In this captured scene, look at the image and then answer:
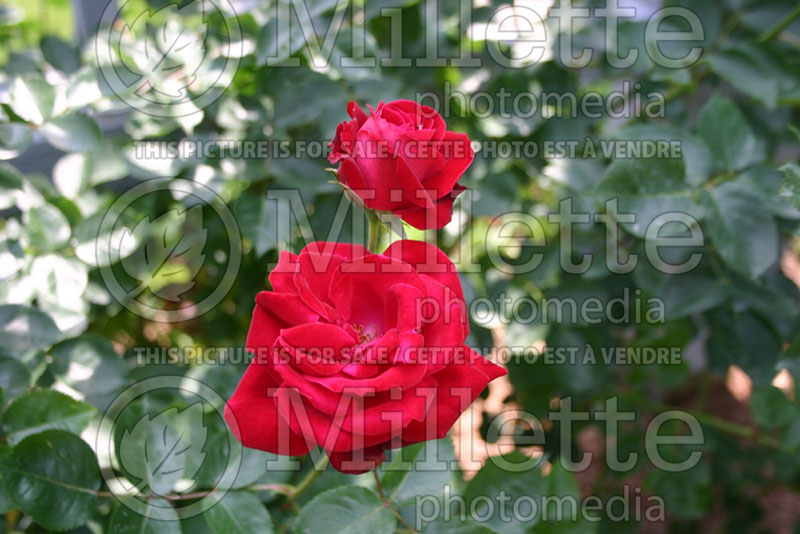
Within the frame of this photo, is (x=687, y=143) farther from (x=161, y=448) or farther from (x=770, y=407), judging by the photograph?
(x=161, y=448)

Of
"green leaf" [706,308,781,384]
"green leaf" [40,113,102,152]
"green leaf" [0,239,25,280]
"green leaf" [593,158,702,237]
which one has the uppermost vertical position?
"green leaf" [40,113,102,152]

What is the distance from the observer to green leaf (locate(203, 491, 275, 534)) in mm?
577

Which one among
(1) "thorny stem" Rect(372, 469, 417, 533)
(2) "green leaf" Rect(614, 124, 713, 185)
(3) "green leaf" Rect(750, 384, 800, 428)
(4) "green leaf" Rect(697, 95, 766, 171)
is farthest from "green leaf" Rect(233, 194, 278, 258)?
(3) "green leaf" Rect(750, 384, 800, 428)

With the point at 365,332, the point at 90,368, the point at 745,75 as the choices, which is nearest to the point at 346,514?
the point at 365,332

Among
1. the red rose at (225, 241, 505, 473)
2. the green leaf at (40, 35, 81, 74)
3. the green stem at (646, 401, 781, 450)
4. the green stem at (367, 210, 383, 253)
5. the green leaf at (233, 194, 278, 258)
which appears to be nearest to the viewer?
the red rose at (225, 241, 505, 473)

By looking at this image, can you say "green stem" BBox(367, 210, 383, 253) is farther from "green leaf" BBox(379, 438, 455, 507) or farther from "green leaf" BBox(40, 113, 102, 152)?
"green leaf" BBox(40, 113, 102, 152)

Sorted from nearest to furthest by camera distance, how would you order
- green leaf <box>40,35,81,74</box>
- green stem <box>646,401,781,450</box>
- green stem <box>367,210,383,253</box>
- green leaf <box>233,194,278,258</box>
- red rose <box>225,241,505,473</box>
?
red rose <box>225,241,505,473</box> → green stem <box>367,210,383,253</box> → green leaf <box>233,194,278,258</box> → green leaf <box>40,35,81,74</box> → green stem <box>646,401,781,450</box>

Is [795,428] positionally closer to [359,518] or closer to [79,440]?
[359,518]

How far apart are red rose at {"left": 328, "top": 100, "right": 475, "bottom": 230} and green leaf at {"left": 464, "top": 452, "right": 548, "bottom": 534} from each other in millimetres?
373

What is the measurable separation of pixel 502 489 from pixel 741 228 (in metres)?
0.41

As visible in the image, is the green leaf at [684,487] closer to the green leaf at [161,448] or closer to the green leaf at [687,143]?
the green leaf at [687,143]

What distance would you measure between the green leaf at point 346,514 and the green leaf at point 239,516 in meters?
0.07

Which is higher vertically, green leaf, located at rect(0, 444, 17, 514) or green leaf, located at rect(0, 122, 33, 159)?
green leaf, located at rect(0, 122, 33, 159)

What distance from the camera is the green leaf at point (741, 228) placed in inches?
29.4
